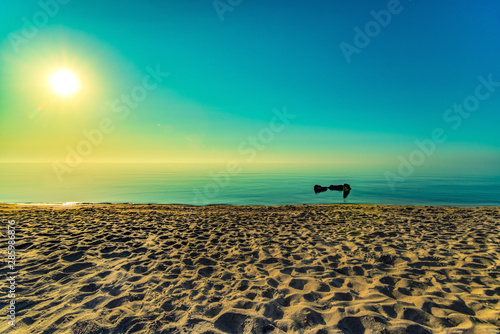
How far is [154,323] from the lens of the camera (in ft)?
11.0

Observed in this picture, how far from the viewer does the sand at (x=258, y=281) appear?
3.38 meters

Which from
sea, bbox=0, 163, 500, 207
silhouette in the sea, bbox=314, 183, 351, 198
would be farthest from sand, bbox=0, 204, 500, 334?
silhouette in the sea, bbox=314, 183, 351, 198

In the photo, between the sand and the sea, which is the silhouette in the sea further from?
the sand

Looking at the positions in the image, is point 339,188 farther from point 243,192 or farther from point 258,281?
point 258,281

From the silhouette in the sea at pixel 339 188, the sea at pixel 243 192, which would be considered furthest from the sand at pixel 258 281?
the silhouette in the sea at pixel 339 188

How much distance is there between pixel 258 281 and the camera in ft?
15.5

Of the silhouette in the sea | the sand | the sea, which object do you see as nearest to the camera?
the sand

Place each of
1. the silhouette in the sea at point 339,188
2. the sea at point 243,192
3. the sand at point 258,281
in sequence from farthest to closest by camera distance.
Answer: the silhouette in the sea at point 339,188
the sea at point 243,192
the sand at point 258,281

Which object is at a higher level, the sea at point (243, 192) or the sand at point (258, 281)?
the sea at point (243, 192)

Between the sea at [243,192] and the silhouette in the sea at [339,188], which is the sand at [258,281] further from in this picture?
the silhouette in the sea at [339,188]

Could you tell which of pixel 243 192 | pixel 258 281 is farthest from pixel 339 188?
pixel 258 281

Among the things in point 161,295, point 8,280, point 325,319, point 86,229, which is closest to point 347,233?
point 325,319

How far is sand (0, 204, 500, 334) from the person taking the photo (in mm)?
3385

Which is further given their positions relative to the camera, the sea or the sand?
the sea
